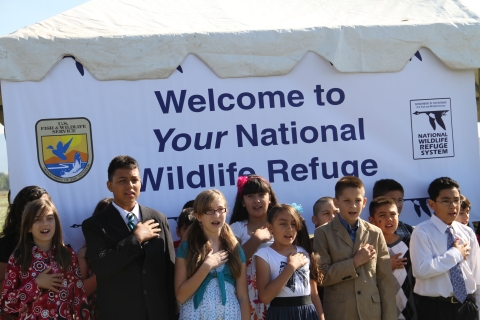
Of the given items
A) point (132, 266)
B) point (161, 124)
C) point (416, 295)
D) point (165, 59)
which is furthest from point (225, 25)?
point (416, 295)

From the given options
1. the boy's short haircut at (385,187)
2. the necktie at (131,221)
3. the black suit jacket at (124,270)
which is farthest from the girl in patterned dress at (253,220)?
the boy's short haircut at (385,187)

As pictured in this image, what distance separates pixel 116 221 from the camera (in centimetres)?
375

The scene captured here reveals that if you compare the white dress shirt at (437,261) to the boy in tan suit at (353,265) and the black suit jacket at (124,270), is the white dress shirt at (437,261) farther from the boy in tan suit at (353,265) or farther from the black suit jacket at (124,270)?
the black suit jacket at (124,270)

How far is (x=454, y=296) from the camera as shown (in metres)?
4.21

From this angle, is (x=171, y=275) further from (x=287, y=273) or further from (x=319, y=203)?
(x=319, y=203)

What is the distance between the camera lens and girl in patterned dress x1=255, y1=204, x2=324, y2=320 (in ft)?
12.3

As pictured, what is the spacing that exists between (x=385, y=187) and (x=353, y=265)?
3.34 ft

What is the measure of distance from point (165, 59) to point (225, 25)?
1.77 feet

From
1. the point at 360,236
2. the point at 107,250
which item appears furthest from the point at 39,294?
the point at 360,236

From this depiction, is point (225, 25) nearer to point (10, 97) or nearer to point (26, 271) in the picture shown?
point (10, 97)

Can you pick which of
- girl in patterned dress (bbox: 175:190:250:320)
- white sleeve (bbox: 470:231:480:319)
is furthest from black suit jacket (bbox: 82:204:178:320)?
white sleeve (bbox: 470:231:480:319)

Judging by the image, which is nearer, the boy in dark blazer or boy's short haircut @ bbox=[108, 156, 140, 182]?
the boy in dark blazer

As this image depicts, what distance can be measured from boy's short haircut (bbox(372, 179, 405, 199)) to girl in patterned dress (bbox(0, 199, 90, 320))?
2.23 meters

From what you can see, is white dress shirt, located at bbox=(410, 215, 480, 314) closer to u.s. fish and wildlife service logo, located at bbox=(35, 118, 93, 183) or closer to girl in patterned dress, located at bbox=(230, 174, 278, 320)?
girl in patterned dress, located at bbox=(230, 174, 278, 320)
